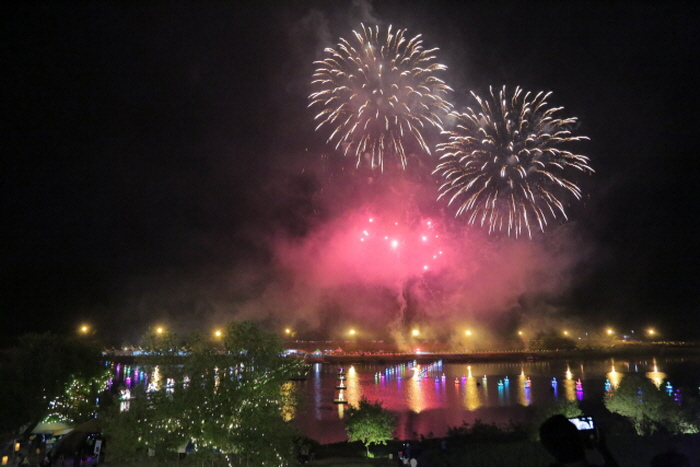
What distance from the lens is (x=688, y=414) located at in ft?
73.9

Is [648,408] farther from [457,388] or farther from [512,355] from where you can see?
[512,355]

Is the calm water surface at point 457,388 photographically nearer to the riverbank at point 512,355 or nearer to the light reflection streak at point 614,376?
the light reflection streak at point 614,376

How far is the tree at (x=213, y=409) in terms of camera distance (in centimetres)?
1193

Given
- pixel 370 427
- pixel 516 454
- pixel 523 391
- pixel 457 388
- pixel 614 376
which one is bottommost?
pixel 516 454

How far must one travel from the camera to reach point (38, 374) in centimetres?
2320

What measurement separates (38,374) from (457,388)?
4533cm

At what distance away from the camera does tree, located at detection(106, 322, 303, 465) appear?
11930mm

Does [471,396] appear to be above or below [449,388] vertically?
below

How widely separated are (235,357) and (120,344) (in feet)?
308

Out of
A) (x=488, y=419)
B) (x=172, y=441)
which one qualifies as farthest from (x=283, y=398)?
(x=488, y=419)

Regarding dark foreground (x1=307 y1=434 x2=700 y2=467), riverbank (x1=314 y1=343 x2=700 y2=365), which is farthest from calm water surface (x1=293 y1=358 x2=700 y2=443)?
dark foreground (x1=307 y1=434 x2=700 y2=467)

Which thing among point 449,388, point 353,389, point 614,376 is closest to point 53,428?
point 353,389

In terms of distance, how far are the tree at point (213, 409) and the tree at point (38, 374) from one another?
12.4 m

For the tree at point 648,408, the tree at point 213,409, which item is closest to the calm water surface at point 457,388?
the tree at point 648,408
